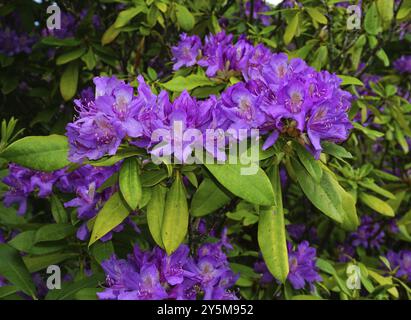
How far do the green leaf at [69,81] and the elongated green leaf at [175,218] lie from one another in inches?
50.7

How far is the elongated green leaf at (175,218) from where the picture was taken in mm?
1251

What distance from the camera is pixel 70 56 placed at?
95.9 inches

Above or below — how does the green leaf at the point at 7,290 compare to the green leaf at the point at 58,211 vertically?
below

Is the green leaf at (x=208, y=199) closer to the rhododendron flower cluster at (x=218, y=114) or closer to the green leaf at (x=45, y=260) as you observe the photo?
the rhododendron flower cluster at (x=218, y=114)

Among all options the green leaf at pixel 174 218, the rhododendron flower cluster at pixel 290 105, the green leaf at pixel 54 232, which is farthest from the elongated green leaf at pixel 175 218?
the green leaf at pixel 54 232

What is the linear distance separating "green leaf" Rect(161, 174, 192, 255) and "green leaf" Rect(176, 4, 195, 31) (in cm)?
115

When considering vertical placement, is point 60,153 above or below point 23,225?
above

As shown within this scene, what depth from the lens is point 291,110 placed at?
1230 mm

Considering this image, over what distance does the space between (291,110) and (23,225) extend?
1111 mm

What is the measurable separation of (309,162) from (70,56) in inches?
58.8

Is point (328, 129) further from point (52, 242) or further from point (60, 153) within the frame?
point (52, 242)

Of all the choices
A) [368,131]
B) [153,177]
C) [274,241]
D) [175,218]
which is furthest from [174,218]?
[368,131]
